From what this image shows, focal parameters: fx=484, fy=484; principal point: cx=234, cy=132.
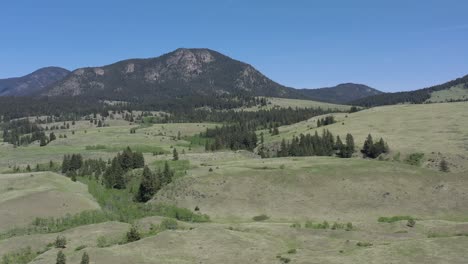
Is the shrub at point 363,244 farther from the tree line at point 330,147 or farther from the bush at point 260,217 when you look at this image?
the tree line at point 330,147

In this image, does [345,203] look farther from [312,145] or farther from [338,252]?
[312,145]

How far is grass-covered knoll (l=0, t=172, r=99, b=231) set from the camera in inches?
3305

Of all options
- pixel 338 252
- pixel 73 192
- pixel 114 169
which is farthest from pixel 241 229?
pixel 114 169

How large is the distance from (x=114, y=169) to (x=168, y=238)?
78.7 m

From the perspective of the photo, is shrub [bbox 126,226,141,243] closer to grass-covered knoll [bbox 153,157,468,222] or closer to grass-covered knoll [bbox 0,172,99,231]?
grass-covered knoll [bbox 0,172,99,231]

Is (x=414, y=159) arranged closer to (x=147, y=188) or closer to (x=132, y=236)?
(x=147, y=188)

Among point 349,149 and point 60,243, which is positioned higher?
point 349,149

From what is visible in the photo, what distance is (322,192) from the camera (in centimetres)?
9931

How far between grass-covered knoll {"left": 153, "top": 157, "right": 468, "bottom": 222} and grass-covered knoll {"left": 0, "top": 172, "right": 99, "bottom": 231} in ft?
59.8

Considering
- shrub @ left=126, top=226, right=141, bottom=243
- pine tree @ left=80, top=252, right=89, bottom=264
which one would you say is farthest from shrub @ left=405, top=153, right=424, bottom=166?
pine tree @ left=80, top=252, right=89, bottom=264

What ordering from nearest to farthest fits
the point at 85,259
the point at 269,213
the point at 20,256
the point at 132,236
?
the point at 85,259
the point at 20,256
the point at 132,236
the point at 269,213

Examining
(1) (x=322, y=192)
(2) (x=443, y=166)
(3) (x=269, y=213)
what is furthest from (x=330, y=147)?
(3) (x=269, y=213)

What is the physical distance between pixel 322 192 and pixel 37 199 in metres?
56.5

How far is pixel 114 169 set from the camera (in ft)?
446
